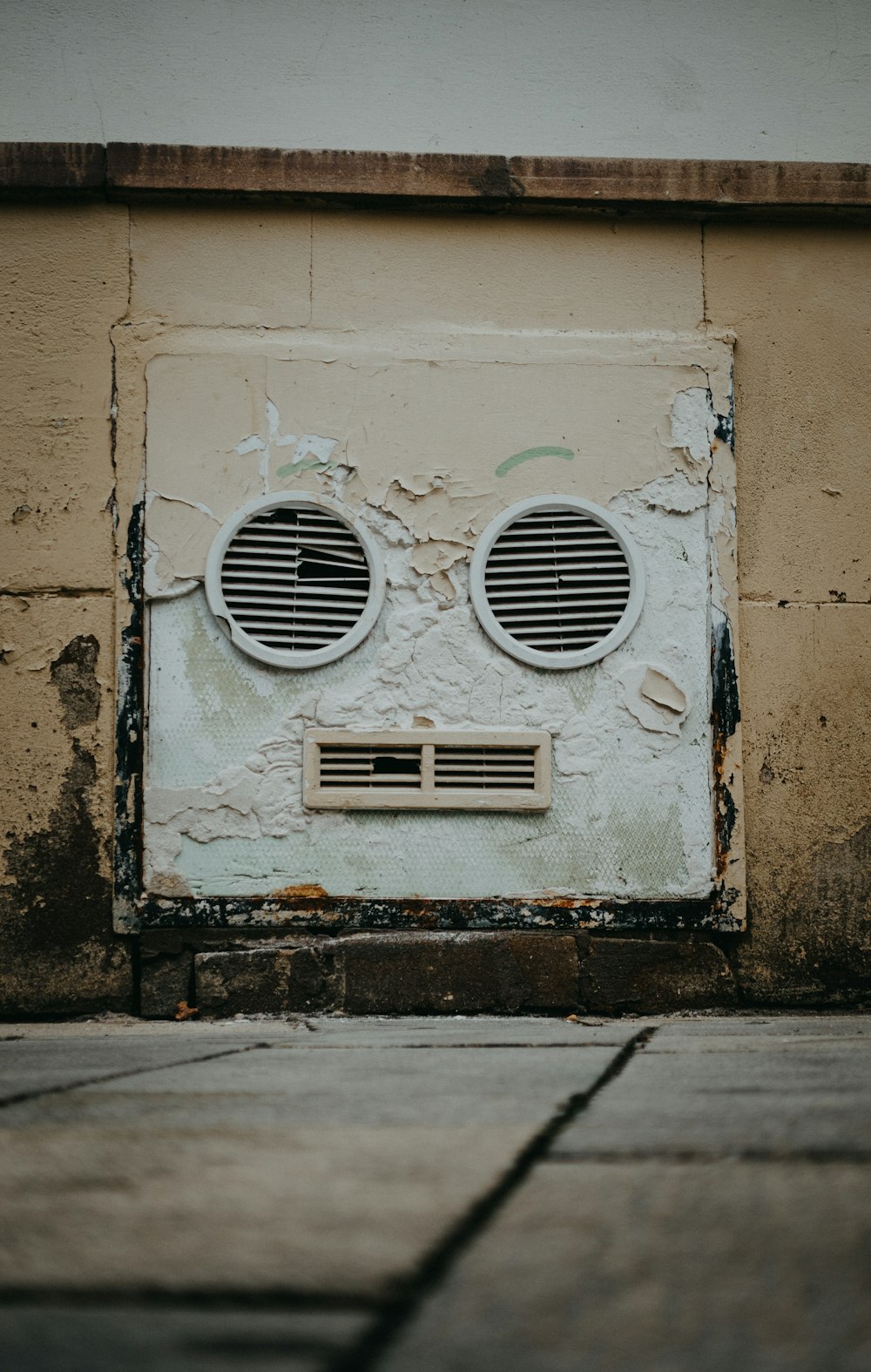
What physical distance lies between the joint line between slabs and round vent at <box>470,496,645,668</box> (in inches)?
101

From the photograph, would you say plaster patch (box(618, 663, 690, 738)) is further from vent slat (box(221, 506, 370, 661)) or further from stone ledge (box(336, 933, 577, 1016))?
vent slat (box(221, 506, 370, 661))

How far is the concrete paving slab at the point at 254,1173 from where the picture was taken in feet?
2.00

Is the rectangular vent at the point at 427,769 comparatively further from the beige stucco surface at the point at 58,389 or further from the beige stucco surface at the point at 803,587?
the beige stucco surface at the point at 58,389

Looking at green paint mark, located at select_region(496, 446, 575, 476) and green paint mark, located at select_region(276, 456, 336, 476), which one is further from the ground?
green paint mark, located at select_region(496, 446, 575, 476)

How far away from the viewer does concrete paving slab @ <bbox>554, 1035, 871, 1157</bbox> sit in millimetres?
938

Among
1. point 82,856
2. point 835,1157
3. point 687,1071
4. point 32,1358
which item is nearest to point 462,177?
point 82,856

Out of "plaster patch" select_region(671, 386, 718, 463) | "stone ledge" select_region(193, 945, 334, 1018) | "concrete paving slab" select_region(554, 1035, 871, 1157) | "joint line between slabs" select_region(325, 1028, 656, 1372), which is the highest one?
"plaster patch" select_region(671, 386, 718, 463)

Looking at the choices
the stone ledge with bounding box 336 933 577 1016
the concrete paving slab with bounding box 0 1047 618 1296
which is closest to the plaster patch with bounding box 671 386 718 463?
the stone ledge with bounding box 336 933 577 1016

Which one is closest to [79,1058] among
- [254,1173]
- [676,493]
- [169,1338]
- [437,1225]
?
[254,1173]

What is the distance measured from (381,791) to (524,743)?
0.50 metres

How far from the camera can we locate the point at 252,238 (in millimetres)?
3748

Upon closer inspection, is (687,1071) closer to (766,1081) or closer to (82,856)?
(766,1081)

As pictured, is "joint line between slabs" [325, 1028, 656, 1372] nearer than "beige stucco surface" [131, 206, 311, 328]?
Yes

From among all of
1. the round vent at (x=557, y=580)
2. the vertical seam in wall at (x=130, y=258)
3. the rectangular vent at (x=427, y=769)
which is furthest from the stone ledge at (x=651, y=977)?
the vertical seam in wall at (x=130, y=258)
